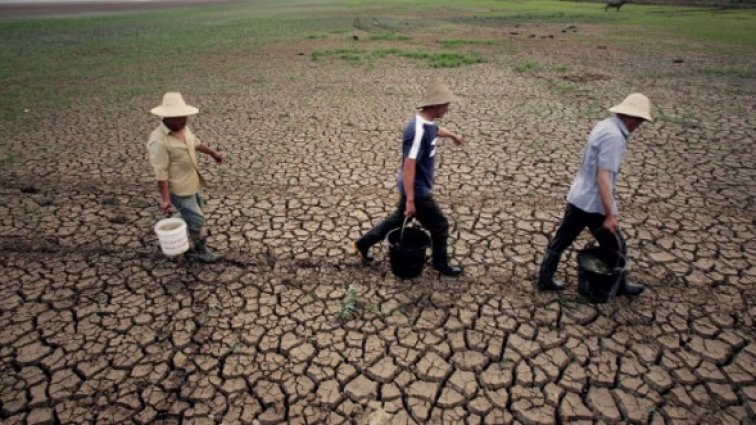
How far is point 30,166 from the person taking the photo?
7418mm

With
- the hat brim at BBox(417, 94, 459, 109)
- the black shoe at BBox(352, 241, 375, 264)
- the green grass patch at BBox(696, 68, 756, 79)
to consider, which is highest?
the hat brim at BBox(417, 94, 459, 109)

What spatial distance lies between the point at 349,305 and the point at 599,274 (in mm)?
2372

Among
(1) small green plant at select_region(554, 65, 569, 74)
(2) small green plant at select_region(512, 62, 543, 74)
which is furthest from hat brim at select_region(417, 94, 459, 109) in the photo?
(1) small green plant at select_region(554, 65, 569, 74)

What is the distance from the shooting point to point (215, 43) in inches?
816

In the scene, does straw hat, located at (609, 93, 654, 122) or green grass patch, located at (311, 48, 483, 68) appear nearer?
straw hat, located at (609, 93, 654, 122)

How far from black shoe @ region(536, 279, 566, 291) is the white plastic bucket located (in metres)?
3.74

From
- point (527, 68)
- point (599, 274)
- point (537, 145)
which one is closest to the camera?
point (599, 274)

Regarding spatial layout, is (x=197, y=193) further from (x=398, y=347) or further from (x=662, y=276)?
(x=662, y=276)

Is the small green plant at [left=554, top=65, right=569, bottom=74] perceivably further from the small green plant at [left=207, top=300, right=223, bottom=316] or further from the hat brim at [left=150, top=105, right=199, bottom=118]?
the small green plant at [left=207, top=300, right=223, bottom=316]

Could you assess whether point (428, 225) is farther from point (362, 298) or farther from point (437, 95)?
point (437, 95)

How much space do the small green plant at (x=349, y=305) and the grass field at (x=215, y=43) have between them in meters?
10.4

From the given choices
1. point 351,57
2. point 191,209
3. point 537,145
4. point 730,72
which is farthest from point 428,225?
point 730,72

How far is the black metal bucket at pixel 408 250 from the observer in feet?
14.2

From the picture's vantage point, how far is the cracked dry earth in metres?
3.30
